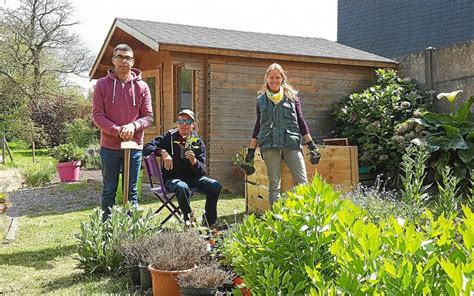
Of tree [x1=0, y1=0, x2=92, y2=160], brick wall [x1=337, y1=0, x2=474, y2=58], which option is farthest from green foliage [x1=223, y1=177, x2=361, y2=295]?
tree [x1=0, y1=0, x2=92, y2=160]

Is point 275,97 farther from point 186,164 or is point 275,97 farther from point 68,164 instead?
point 68,164

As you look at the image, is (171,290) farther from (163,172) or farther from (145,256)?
(163,172)

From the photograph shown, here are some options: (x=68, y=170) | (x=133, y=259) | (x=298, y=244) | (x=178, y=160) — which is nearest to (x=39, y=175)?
(x=68, y=170)

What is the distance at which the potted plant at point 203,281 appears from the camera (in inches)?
94.8

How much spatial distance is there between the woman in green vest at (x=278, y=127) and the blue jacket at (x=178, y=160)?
0.63 metres

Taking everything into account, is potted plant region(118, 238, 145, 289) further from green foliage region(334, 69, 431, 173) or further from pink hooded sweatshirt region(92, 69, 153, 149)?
green foliage region(334, 69, 431, 173)

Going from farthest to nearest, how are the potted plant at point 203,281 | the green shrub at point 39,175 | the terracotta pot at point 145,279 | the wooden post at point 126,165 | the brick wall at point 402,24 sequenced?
the brick wall at point 402,24
the green shrub at point 39,175
the wooden post at point 126,165
the terracotta pot at point 145,279
the potted plant at point 203,281

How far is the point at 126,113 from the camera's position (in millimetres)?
4203

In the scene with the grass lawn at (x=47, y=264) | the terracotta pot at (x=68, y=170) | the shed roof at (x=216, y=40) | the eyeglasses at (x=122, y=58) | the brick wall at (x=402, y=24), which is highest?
the brick wall at (x=402, y=24)

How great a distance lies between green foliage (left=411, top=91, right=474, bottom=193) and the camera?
6414mm

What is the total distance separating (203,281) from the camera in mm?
2414

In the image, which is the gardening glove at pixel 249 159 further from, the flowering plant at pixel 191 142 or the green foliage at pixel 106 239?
the green foliage at pixel 106 239

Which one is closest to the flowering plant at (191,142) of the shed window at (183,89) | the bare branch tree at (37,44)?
the shed window at (183,89)

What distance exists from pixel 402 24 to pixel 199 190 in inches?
530
